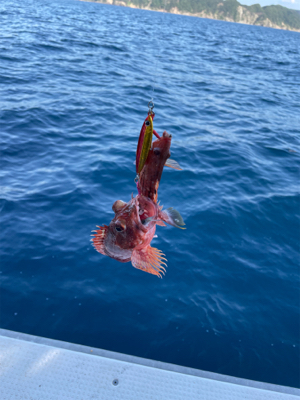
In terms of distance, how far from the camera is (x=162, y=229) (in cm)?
799

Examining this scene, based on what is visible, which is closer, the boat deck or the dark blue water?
the boat deck

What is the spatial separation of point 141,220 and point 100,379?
2.97 m

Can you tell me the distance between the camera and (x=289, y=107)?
1839cm

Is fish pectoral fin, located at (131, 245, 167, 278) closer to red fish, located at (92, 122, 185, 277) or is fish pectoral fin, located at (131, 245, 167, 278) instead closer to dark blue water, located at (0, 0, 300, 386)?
red fish, located at (92, 122, 185, 277)

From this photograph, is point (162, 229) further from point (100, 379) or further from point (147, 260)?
point (147, 260)

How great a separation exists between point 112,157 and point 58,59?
14.7m

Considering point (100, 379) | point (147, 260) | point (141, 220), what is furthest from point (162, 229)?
point (141, 220)

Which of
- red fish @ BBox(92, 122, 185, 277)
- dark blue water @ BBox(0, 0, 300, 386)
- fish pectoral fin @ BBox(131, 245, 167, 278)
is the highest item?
red fish @ BBox(92, 122, 185, 277)

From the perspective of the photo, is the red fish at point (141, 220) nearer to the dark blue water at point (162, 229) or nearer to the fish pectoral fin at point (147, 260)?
the fish pectoral fin at point (147, 260)

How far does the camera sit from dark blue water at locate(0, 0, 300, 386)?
5.61m

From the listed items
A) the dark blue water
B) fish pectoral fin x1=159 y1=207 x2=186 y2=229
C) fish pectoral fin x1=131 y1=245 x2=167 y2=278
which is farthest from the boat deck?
fish pectoral fin x1=159 y1=207 x2=186 y2=229

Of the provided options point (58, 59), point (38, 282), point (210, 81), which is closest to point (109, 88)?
point (58, 59)

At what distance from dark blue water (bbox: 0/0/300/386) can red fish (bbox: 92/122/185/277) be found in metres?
3.85

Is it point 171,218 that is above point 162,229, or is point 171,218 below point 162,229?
above
